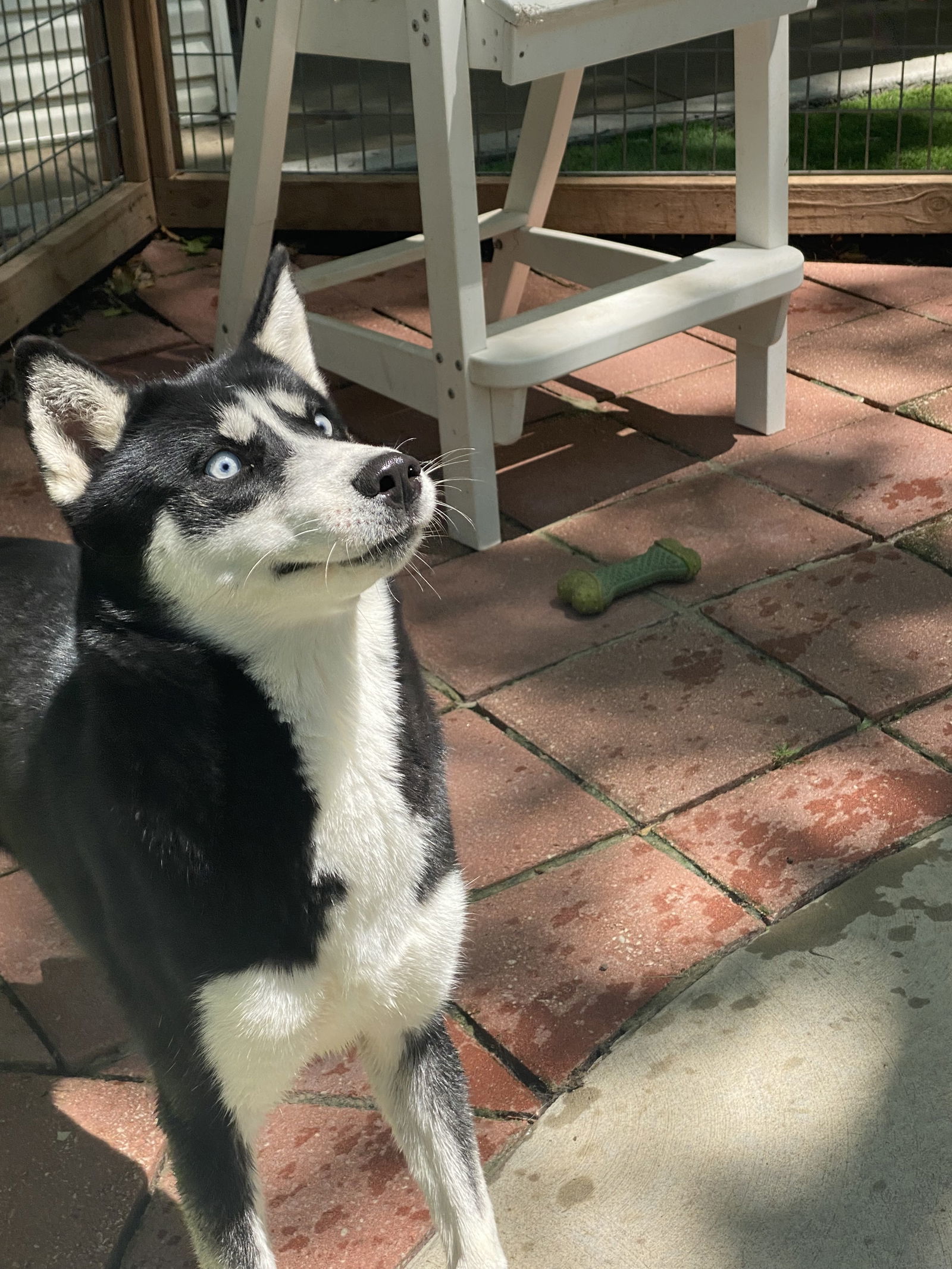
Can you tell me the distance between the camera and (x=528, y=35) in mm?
3180

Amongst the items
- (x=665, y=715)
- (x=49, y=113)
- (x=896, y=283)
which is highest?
(x=49, y=113)

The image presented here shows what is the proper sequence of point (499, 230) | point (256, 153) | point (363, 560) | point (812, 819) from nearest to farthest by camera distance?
point (363, 560)
point (812, 819)
point (256, 153)
point (499, 230)

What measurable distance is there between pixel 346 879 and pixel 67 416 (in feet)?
2.34

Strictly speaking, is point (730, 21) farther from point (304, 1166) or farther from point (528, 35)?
point (304, 1166)

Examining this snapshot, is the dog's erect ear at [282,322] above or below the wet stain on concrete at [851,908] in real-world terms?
above

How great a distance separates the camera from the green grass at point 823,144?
5.56 meters

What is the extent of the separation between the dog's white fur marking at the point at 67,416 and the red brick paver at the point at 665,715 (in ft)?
4.77

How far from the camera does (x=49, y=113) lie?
496 cm

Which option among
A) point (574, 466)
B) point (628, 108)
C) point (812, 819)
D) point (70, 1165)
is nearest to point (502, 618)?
point (574, 466)

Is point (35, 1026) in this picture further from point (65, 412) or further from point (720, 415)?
point (720, 415)

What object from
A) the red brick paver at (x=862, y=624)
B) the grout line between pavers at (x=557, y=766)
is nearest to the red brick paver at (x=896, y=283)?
the red brick paver at (x=862, y=624)

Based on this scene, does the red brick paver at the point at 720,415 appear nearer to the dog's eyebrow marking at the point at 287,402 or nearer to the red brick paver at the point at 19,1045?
the dog's eyebrow marking at the point at 287,402

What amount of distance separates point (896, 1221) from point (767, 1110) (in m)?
0.27

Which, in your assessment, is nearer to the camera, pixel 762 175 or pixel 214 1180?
pixel 214 1180
